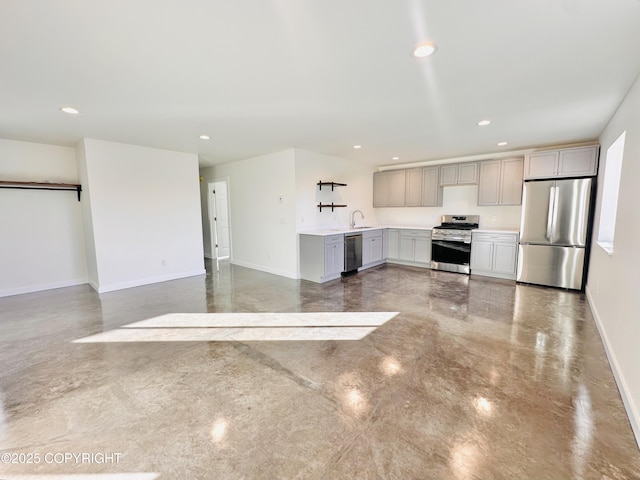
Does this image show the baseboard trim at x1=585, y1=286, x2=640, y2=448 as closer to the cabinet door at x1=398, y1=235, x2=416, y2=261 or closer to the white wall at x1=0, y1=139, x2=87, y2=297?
the cabinet door at x1=398, y1=235, x2=416, y2=261

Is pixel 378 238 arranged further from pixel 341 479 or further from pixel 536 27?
pixel 341 479

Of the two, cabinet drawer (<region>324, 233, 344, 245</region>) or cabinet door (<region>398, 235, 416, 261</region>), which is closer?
cabinet drawer (<region>324, 233, 344, 245</region>)

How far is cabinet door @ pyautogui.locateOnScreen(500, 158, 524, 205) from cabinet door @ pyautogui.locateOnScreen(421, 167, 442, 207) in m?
1.18

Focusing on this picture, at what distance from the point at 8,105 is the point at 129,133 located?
123 cm

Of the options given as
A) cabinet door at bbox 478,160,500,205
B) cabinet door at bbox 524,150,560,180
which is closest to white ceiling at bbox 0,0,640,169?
cabinet door at bbox 524,150,560,180

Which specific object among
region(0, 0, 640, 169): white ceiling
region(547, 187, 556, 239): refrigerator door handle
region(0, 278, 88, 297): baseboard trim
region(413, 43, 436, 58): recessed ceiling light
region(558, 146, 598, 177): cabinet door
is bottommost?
region(0, 278, 88, 297): baseboard trim

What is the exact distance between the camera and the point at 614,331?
2.46 metres

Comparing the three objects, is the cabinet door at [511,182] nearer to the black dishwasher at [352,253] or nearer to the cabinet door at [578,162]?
the cabinet door at [578,162]

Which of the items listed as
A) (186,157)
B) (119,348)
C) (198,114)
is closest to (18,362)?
(119,348)

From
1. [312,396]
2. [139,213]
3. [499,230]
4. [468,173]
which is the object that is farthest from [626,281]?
[139,213]

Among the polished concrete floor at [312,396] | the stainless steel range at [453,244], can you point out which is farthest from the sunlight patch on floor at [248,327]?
the stainless steel range at [453,244]

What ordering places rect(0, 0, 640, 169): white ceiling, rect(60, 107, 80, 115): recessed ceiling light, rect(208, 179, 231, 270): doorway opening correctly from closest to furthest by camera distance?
rect(0, 0, 640, 169): white ceiling, rect(60, 107, 80, 115): recessed ceiling light, rect(208, 179, 231, 270): doorway opening

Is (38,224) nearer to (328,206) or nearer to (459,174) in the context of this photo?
(328,206)

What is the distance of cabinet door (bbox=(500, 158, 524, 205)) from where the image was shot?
5211 millimetres
